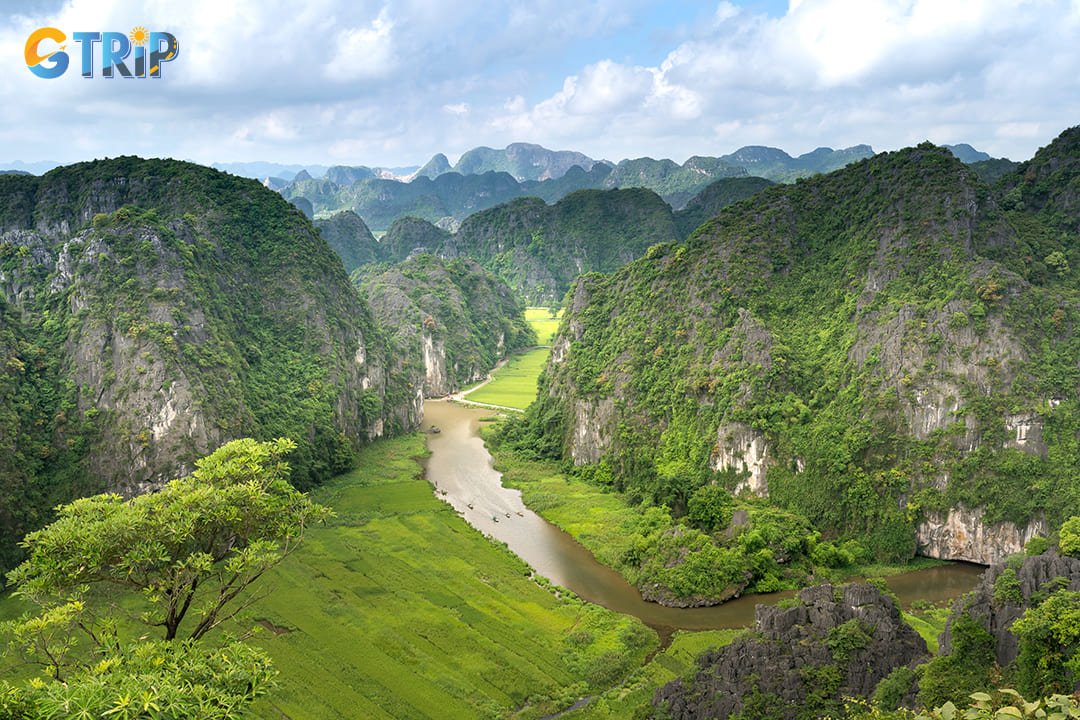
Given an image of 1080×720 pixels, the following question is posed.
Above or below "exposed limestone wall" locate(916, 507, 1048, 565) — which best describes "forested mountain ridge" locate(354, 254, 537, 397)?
above

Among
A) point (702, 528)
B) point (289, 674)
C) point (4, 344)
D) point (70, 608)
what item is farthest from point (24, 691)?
point (4, 344)

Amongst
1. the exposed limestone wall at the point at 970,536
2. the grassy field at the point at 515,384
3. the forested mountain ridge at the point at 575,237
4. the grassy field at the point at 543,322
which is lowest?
the exposed limestone wall at the point at 970,536

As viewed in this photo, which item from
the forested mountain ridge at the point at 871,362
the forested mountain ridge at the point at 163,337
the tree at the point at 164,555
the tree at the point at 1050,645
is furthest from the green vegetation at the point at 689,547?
the forested mountain ridge at the point at 163,337

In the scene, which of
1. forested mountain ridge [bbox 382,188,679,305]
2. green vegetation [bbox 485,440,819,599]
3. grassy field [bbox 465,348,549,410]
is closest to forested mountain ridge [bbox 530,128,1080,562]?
green vegetation [bbox 485,440,819,599]

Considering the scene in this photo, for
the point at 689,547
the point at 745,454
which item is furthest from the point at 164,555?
the point at 745,454

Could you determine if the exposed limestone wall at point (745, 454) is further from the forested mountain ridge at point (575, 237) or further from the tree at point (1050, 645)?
the forested mountain ridge at point (575, 237)

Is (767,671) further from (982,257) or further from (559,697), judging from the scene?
(982,257)

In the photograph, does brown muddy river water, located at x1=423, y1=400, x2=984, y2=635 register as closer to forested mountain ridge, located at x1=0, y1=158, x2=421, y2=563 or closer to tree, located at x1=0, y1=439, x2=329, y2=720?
forested mountain ridge, located at x1=0, y1=158, x2=421, y2=563
